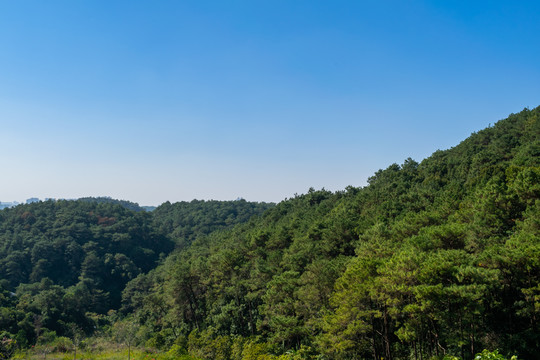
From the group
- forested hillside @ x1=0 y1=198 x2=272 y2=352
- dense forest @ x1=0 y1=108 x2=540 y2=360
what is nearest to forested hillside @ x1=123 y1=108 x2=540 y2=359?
dense forest @ x1=0 y1=108 x2=540 y2=360

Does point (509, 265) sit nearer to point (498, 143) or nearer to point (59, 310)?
point (498, 143)

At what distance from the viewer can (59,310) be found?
5091 cm

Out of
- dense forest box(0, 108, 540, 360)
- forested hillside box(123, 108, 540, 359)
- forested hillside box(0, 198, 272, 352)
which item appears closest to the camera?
forested hillside box(123, 108, 540, 359)

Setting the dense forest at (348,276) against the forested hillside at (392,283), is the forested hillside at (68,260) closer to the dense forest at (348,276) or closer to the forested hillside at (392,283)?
the dense forest at (348,276)

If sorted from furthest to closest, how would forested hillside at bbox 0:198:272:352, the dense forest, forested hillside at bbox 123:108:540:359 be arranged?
forested hillside at bbox 0:198:272:352
the dense forest
forested hillside at bbox 123:108:540:359

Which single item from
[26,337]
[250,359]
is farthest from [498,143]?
[26,337]

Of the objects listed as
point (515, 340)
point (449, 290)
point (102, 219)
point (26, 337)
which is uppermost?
point (102, 219)

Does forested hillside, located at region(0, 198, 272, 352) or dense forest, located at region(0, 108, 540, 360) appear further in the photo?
forested hillside, located at region(0, 198, 272, 352)

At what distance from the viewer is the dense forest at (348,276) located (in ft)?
52.4

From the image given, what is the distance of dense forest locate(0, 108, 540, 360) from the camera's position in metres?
16.0

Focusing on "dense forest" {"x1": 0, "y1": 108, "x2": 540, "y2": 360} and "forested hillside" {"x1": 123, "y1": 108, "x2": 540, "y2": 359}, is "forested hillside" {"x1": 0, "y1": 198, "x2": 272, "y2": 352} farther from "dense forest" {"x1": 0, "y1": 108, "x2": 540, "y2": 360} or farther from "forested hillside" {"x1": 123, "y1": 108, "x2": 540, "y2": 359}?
"forested hillside" {"x1": 123, "y1": 108, "x2": 540, "y2": 359}

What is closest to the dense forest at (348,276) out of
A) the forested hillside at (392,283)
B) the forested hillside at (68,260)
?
the forested hillside at (392,283)

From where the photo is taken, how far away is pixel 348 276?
19109 millimetres

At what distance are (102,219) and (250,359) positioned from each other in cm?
8969
